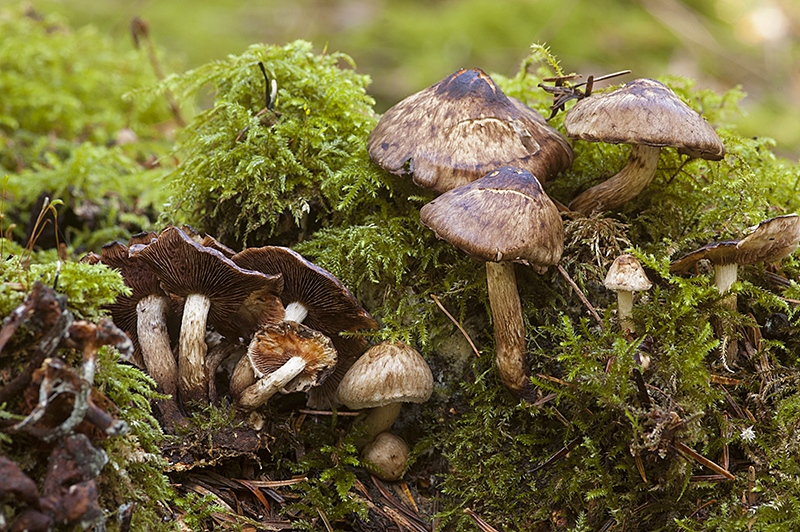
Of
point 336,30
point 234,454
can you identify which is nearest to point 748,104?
point 336,30

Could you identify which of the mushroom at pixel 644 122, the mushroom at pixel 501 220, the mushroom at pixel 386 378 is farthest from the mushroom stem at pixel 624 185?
the mushroom at pixel 386 378

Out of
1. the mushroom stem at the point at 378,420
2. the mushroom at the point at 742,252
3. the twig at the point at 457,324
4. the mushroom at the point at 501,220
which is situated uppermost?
the mushroom at the point at 501,220

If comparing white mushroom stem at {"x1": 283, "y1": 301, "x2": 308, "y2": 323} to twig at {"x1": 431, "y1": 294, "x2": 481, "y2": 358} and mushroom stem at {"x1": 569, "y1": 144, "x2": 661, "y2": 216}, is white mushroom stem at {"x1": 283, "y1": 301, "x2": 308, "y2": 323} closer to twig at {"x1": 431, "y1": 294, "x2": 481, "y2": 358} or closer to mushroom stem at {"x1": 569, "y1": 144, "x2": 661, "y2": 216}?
twig at {"x1": 431, "y1": 294, "x2": 481, "y2": 358}

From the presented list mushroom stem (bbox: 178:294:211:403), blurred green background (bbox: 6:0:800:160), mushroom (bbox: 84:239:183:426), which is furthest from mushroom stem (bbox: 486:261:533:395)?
blurred green background (bbox: 6:0:800:160)

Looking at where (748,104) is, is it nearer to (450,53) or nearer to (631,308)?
(450,53)

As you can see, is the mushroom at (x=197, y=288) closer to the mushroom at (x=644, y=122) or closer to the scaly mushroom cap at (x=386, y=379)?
the scaly mushroom cap at (x=386, y=379)

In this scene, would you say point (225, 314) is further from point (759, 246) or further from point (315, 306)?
point (759, 246)

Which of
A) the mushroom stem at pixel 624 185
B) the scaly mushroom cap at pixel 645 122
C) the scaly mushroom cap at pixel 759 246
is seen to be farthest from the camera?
the mushroom stem at pixel 624 185

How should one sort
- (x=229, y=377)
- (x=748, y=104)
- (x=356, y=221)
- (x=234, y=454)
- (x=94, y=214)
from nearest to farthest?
(x=234, y=454), (x=229, y=377), (x=356, y=221), (x=94, y=214), (x=748, y=104)
